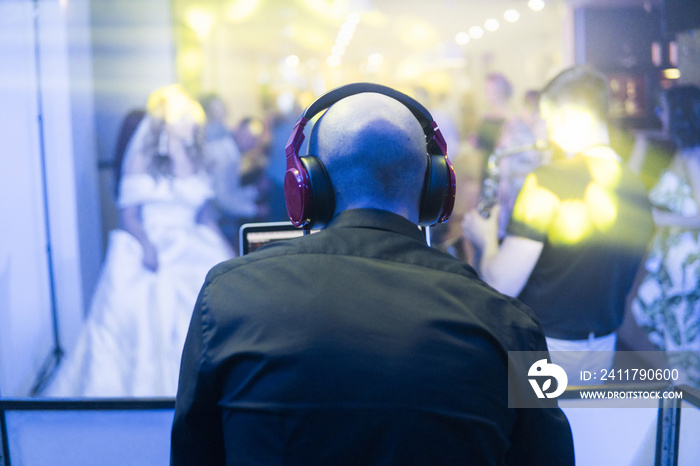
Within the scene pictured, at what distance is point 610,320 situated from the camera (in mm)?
1598

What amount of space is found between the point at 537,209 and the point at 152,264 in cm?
216

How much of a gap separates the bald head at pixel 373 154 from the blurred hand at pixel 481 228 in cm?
105

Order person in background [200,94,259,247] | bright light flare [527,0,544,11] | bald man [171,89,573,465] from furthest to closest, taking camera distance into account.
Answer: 1. person in background [200,94,259,247]
2. bright light flare [527,0,544,11]
3. bald man [171,89,573,465]

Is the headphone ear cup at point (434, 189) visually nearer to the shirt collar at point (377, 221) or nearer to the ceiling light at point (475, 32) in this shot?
the shirt collar at point (377, 221)

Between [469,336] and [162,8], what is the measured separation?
141 inches

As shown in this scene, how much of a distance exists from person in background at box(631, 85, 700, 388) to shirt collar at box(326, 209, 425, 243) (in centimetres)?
233

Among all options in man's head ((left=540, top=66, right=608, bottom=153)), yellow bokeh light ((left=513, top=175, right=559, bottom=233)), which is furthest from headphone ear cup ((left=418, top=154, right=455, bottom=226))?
man's head ((left=540, top=66, right=608, bottom=153))

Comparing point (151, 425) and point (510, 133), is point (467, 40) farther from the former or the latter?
point (151, 425)

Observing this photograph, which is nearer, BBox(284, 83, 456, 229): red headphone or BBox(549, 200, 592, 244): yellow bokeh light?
BBox(284, 83, 456, 229): red headphone

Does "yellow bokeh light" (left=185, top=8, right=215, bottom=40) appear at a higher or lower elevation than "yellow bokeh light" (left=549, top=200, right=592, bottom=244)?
higher

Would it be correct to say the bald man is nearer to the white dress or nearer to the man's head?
the man's head

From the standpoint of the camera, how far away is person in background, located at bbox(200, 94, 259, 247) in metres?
3.37

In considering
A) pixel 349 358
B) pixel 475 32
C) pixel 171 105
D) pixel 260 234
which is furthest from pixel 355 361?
pixel 475 32

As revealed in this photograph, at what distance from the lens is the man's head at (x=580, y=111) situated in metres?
1.65
